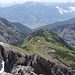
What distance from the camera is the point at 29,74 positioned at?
172625 millimetres

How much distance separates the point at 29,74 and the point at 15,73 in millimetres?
9148

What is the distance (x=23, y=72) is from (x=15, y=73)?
18.3ft

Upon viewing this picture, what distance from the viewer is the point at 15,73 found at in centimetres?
17362

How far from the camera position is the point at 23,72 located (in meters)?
172

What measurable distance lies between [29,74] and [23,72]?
411cm
